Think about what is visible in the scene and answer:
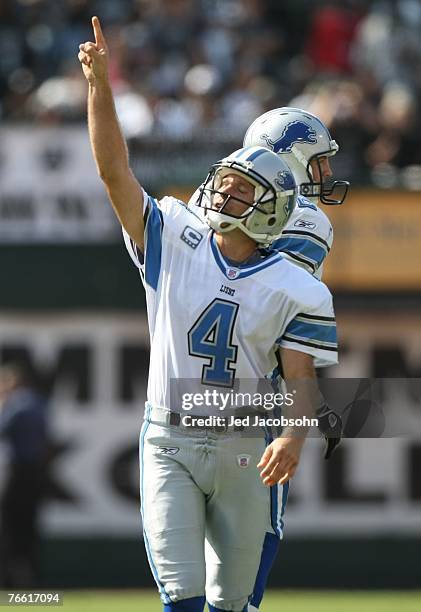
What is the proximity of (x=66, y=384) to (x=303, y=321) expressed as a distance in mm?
7391

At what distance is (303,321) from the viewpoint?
5738mm

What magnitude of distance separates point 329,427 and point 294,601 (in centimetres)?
653

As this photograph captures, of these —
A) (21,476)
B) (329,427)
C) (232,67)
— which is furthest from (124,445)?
(329,427)

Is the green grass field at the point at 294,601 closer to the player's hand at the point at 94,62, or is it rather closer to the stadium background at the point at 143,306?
the stadium background at the point at 143,306

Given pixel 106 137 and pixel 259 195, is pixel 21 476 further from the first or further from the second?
pixel 106 137

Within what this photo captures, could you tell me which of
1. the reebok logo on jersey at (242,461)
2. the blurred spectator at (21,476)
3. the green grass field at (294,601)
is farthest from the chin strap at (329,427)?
the blurred spectator at (21,476)

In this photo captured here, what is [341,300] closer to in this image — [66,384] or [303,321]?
[66,384]

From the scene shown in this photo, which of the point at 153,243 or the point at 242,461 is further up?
the point at 153,243

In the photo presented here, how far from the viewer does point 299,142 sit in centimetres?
645

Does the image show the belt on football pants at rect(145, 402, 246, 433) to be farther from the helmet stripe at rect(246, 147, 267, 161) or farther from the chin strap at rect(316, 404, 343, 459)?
the helmet stripe at rect(246, 147, 267, 161)

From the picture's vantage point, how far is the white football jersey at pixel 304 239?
20.7 feet

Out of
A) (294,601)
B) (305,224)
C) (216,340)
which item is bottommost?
(294,601)

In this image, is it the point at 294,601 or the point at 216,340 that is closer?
the point at 216,340

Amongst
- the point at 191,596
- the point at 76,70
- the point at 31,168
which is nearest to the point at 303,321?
the point at 191,596
